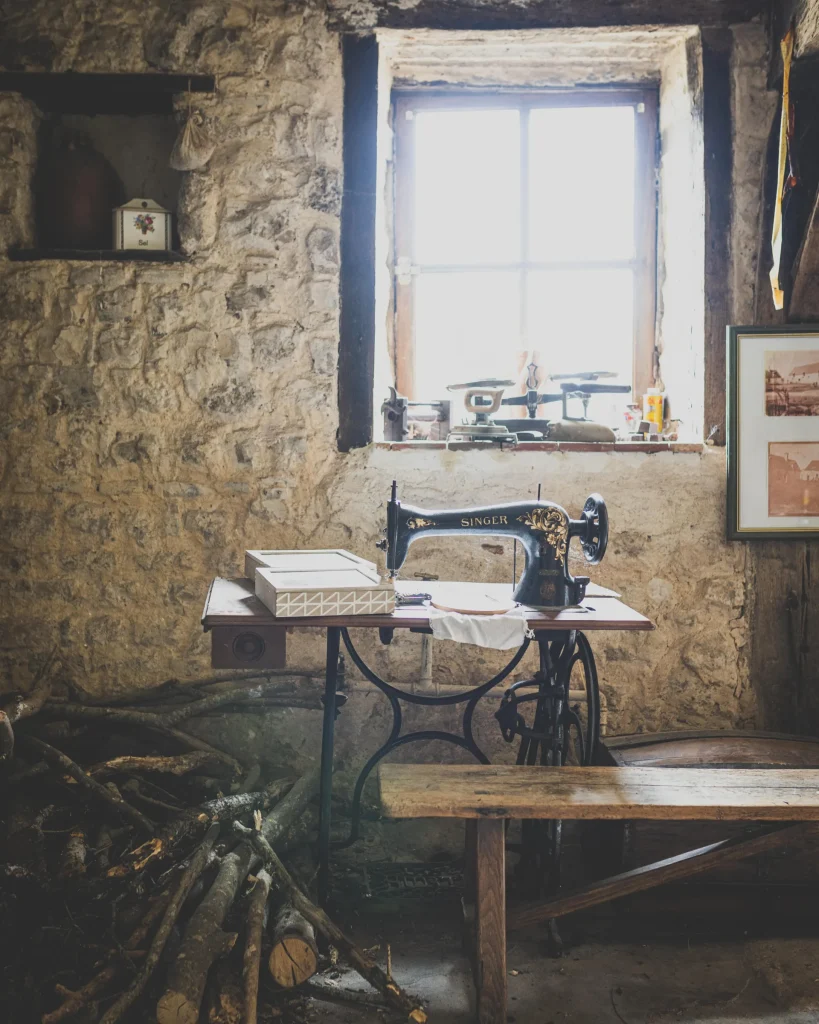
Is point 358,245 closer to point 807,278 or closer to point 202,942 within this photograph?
point 807,278

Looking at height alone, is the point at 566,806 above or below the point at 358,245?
below

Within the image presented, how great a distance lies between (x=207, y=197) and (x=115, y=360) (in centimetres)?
78

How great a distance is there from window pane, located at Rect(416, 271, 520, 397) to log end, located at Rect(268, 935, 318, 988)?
248cm

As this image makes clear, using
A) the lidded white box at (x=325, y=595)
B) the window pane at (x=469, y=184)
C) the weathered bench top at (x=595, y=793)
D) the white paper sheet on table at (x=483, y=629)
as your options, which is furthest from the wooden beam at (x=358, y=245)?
the weathered bench top at (x=595, y=793)

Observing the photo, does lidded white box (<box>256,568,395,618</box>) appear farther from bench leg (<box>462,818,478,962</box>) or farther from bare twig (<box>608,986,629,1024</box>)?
bare twig (<box>608,986,629,1024</box>)

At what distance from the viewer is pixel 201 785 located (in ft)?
9.99

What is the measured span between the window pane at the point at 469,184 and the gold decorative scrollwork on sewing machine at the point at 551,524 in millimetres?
1826

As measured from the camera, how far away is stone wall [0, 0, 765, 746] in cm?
343

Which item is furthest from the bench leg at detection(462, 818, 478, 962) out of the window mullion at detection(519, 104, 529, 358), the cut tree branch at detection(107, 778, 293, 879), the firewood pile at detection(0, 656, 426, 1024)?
the window mullion at detection(519, 104, 529, 358)

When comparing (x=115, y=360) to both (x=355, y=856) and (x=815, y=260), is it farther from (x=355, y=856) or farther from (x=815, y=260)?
(x=815, y=260)

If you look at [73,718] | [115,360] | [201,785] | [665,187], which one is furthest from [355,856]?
[665,187]

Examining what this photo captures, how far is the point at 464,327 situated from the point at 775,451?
150 centimetres

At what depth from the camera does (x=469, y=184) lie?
3902mm

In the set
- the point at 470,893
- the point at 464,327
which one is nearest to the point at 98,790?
the point at 470,893
